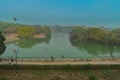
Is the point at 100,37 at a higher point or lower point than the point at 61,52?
higher

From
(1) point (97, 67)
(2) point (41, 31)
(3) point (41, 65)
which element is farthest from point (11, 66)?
(2) point (41, 31)

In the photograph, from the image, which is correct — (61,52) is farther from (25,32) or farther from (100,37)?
(25,32)

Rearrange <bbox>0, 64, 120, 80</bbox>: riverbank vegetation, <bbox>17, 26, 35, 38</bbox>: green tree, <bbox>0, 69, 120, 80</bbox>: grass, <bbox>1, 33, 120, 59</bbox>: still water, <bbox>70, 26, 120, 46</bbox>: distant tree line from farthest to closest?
<bbox>17, 26, 35, 38</bbox>: green tree, <bbox>70, 26, 120, 46</bbox>: distant tree line, <bbox>1, 33, 120, 59</bbox>: still water, <bbox>0, 64, 120, 80</bbox>: riverbank vegetation, <bbox>0, 69, 120, 80</bbox>: grass

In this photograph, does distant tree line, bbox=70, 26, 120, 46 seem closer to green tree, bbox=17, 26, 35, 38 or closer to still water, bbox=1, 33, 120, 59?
still water, bbox=1, 33, 120, 59

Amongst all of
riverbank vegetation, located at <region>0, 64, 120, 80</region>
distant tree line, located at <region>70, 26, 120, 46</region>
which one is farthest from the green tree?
riverbank vegetation, located at <region>0, 64, 120, 80</region>

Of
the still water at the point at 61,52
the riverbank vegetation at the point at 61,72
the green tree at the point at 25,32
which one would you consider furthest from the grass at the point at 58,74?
the green tree at the point at 25,32

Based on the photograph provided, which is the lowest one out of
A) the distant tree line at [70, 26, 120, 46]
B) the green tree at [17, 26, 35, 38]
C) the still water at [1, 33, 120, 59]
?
the still water at [1, 33, 120, 59]

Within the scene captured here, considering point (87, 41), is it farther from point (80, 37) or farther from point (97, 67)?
point (97, 67)

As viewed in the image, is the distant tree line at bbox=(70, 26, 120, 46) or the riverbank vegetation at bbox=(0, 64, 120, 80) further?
the distant tree line at bbox=(70, 26, 120, 46)

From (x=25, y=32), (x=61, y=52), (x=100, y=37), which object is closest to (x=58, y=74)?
(x=61, y=52)

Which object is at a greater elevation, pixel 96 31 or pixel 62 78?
pixel 96 31

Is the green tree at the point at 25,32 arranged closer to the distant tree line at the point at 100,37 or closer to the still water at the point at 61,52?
the distant tree line at the point at 100,37
